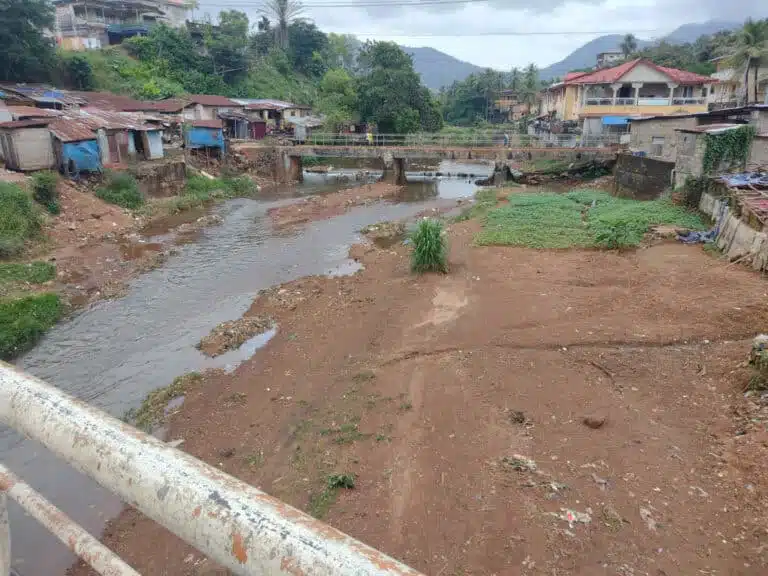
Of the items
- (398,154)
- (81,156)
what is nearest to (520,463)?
(81,156)

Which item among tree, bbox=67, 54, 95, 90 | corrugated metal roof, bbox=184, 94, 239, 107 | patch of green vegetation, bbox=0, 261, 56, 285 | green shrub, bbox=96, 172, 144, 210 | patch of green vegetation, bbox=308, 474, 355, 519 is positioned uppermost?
tree, bbox=67, 54, 95, 90

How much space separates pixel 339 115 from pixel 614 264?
3749 centimetres

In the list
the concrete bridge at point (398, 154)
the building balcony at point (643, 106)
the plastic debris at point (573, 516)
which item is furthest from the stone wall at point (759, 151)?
the building balcony at point (643, 106)

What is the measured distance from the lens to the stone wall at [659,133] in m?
27.7

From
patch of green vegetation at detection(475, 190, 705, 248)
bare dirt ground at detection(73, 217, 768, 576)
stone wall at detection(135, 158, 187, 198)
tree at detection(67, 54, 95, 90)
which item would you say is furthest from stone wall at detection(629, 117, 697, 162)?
tree at detection(67, 54, 95, 90)

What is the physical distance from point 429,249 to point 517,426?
869 cm

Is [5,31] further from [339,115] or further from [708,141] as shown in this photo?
[708,141]

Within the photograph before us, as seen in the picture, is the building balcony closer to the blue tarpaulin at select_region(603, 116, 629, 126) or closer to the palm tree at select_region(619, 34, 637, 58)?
the blue tarpaulin at select_region(603, 116, 629, 126)

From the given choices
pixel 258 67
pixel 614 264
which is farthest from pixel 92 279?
pixel 258 67

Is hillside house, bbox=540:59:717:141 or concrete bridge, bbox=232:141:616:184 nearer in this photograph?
concrete bridge, bbox=232:141:616:184

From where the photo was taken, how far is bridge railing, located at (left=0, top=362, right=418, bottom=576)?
3.11 ft

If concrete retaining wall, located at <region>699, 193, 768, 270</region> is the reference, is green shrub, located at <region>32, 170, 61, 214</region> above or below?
above

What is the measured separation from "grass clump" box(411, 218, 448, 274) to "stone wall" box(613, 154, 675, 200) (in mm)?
13396

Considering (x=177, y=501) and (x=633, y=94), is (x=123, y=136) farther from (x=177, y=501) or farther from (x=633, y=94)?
(x=633, y=94)
